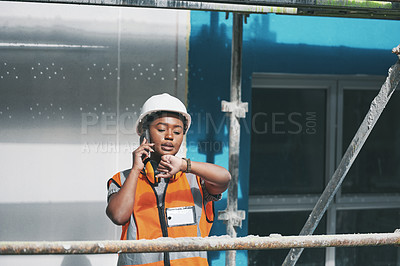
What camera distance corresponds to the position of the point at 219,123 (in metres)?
3.93

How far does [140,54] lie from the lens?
384 cm

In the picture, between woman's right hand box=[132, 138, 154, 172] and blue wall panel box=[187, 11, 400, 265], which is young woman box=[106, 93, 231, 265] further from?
blue wall panel box=[187, 11, 400, 265]

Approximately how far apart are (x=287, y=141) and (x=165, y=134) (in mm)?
1734

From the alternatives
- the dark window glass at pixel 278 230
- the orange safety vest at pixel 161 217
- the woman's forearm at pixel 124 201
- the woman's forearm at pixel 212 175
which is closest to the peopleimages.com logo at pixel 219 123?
the dark window glass at pixel 278 230

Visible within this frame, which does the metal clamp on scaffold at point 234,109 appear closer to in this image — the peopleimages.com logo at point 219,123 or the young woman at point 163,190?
the peopleimages.com logo at point 219,123

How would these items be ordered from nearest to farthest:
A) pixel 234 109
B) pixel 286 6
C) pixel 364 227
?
pixel 286 6 < pixel 234 109 < pixel 364 227

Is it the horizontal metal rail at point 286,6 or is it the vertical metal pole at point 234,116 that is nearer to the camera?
the horizontal metal rail at point 286,6

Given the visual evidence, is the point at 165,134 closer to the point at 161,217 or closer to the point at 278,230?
the point at 161,217

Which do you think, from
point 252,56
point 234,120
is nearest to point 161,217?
point 234,120

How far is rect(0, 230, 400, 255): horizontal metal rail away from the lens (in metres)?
2.08

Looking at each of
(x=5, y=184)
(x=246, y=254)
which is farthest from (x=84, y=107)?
(x=246, y=254)

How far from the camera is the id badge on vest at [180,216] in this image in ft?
9.14

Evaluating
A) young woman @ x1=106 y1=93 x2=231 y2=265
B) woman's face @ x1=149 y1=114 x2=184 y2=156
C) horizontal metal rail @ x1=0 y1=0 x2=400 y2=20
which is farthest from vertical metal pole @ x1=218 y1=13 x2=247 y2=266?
woman's face @ x1=149 y1=114 x2=184 y2=156

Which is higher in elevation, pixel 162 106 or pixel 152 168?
pixel 162 106
